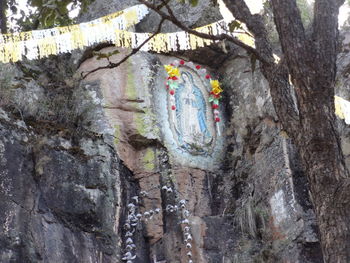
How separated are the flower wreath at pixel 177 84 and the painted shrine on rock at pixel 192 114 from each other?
0.06m

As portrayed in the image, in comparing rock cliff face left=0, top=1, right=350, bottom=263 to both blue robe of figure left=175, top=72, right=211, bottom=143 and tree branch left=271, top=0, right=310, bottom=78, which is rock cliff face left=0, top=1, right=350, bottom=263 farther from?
tree branch left=271, top=0, right=310, bottom=78

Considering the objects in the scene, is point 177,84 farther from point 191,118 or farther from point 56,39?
point 56,39

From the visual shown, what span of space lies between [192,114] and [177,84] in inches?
22.0

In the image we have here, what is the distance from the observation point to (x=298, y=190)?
29.3ft

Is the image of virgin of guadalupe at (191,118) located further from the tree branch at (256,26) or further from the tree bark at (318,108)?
the tree bark at (318,108)

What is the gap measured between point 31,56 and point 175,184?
290 centimetres

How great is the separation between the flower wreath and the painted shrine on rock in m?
0.06

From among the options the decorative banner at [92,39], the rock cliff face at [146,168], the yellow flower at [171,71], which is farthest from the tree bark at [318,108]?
the yellow flower at [171,71]

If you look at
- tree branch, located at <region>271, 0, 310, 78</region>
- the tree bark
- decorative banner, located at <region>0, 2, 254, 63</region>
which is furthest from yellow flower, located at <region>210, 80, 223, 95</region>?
tree branch, located at <region>271, 0, 310, 78</region>

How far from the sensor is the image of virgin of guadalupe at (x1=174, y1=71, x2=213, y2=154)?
34.2 ft

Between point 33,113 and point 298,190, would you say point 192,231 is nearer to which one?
point 298,190

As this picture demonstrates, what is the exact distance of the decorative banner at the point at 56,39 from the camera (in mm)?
9967

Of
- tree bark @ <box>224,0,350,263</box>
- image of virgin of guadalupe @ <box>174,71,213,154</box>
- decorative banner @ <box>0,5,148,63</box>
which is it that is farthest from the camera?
image of virgin of guadalupe @ <box>174,71,213,154</box>

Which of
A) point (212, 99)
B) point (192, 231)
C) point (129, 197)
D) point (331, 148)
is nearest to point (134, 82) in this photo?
point (212, 99)
